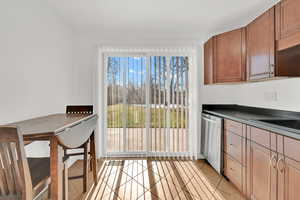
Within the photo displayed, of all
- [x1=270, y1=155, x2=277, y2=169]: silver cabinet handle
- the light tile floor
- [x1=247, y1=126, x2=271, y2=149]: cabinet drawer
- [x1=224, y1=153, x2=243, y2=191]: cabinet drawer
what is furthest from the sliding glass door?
[x1=270, y1=155, x2=277, y2=169]: silver cabinet handle

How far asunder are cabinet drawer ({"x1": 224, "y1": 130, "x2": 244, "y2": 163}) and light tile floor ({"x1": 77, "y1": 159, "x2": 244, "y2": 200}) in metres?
0.42

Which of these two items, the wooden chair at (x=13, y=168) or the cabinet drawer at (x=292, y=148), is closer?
the wooden chair at (x=13, y=168)

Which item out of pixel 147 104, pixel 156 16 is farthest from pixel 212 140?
pixel 156 16

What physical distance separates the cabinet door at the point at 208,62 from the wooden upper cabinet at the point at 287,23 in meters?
1.10

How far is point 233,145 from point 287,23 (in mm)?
1417

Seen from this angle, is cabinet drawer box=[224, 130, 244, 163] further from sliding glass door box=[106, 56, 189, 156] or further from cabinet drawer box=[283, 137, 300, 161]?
sliding glass door box=[106, 56, 189, 156]

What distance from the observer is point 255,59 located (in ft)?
7.74

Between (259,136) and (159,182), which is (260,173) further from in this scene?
(159,182)

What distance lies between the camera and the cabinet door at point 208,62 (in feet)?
9.80

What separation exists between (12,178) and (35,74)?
50.9 inches

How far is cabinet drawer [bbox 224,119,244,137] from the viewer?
83.9 inches

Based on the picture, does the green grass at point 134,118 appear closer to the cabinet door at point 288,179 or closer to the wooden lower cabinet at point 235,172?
the wooden lower cabinet at point 235,172

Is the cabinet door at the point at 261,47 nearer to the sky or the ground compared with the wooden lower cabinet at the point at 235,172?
nearer to the sky

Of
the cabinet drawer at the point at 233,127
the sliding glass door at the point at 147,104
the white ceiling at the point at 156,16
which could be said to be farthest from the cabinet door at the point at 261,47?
the sliding glass door at the point at 147,104
